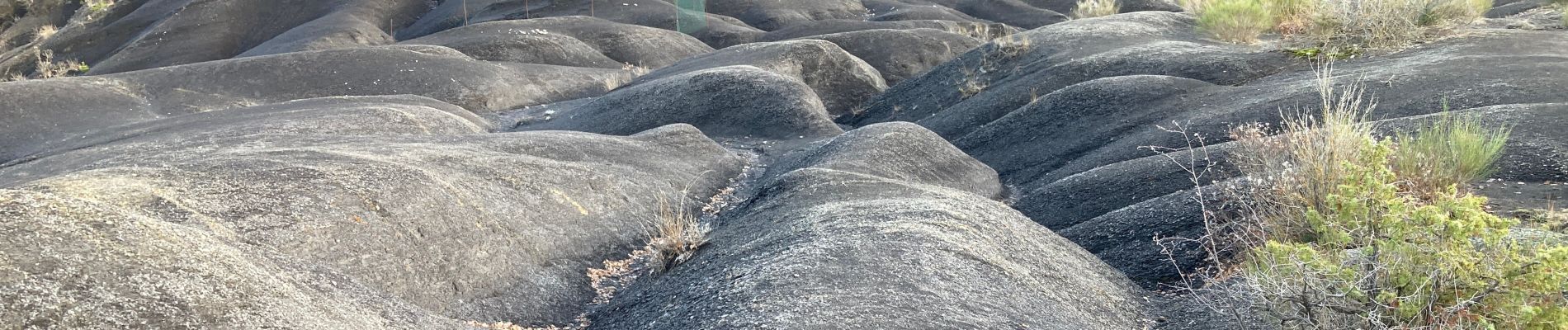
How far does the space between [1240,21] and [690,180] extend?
863cm

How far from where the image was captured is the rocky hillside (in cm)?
529

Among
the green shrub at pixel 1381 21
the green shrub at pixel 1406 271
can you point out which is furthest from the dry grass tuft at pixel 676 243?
the green shrub at pixel 1381 21

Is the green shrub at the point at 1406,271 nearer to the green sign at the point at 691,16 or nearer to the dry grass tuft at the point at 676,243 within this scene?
the dry grass tuft at the point at 676,243

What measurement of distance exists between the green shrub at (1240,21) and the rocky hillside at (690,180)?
0.56 m

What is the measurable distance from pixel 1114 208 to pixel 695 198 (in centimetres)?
411

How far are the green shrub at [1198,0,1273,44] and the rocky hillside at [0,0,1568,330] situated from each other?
22.1 inches

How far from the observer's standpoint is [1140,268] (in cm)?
691

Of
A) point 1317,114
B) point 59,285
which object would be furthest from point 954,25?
point 59,285

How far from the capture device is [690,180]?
35.9ft

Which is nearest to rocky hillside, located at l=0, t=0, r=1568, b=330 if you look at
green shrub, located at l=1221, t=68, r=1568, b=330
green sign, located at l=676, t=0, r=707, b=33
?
green shrub, located at l=1221, t=68, r=1568, b=330

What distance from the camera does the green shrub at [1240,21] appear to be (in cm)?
1433

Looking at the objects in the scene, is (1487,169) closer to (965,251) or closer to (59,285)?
(965,251)

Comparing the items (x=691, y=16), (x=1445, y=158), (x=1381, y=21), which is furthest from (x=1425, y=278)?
(x=691, y=16)

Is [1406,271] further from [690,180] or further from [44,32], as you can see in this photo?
[44,32]
